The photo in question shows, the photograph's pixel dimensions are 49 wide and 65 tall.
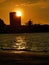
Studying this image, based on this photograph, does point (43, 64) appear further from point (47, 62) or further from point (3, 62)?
point (3, 62)

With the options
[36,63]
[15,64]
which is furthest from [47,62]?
[15,64]

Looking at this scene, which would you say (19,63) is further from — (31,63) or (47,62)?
(47,62)

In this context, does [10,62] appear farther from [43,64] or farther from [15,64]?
[43,64]

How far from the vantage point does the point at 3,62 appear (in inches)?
723

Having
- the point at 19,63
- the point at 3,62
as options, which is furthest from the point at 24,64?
the point at 3,62

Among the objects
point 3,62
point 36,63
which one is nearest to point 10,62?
point 3,62

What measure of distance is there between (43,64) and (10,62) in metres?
2.27

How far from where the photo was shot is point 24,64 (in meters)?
17.5

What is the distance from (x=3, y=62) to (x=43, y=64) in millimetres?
2730

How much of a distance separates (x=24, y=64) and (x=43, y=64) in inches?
46.6

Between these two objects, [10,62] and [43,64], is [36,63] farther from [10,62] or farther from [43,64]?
[10,62]

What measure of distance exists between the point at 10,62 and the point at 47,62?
2.42 m

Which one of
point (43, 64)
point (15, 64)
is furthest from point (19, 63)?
point (43, 64)

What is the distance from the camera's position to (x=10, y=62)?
18297mm
